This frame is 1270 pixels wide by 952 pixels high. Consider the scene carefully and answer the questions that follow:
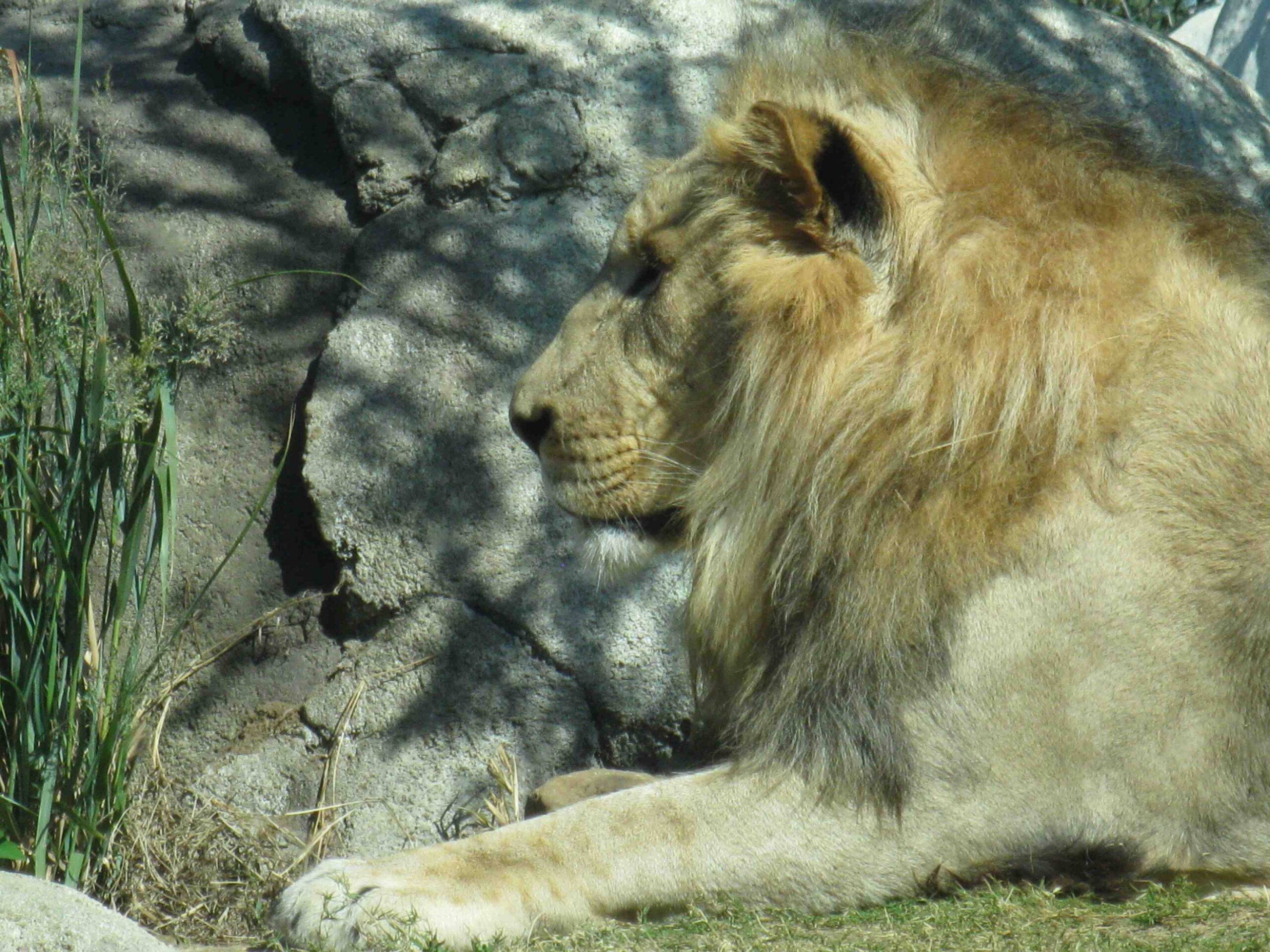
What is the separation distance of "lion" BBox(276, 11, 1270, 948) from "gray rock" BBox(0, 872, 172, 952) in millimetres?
250

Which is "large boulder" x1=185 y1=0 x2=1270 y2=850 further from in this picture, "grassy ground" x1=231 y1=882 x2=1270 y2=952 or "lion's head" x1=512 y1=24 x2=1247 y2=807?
"grassy ground" x1=231 y1=882 x2=1270 y2=952

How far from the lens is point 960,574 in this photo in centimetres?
215

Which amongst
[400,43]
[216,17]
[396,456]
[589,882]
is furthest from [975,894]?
[216,17]

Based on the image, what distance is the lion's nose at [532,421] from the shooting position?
8.99 ft

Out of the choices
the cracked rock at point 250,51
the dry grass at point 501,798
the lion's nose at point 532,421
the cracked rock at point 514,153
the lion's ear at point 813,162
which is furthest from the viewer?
the cracked rock at point 250,51

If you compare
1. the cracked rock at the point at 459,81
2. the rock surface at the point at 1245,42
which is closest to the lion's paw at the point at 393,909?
the cracked rock at the point at 459,81

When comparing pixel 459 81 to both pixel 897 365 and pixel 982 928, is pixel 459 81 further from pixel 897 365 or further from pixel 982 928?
pixel 982 928

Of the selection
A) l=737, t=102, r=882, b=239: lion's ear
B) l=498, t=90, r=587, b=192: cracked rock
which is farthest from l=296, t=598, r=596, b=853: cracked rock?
l=737, t=102, r=882, b=239: lion's ear

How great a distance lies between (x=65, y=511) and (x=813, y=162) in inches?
62.3

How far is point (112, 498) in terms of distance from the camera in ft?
9.37

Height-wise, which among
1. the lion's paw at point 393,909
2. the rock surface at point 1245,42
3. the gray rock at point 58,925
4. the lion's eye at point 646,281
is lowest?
the gray rock at point 58,925

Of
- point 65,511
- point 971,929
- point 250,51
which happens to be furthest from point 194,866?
point 250,51

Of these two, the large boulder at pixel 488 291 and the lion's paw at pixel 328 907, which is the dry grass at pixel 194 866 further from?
the lion's paw at pixel 328 907

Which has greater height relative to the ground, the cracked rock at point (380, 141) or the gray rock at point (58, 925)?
the cracked rock at point (380, 141)
